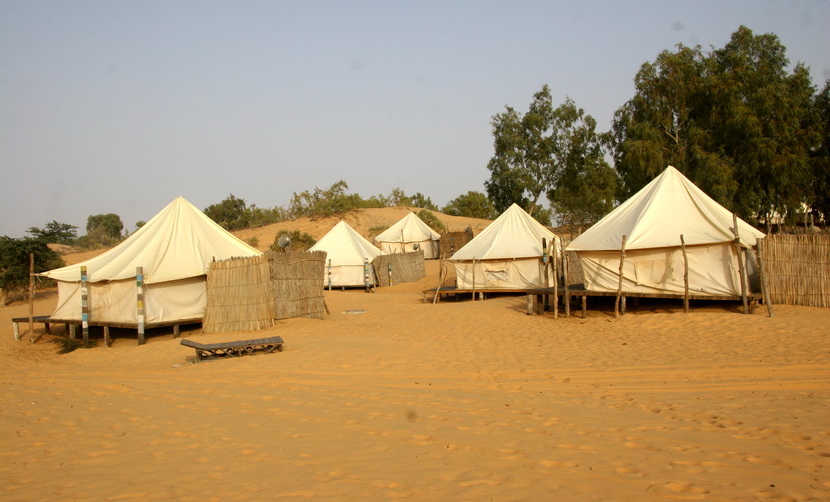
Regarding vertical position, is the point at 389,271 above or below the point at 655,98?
below

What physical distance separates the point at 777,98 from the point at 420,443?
2416 centimetres

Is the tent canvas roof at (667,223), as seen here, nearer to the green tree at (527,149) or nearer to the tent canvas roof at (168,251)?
the tent canvas roof at (168,251)

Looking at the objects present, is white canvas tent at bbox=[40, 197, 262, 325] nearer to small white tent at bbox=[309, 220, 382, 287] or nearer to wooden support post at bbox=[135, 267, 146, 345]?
wooden support post at bbox=[135, 267, 146, 345]

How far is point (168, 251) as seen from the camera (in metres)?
13.9

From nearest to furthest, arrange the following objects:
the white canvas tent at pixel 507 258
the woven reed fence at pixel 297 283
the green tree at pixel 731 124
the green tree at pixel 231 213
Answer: the woven reed fence at pixel 297 283 → the white canvas tent at pixel 507 258 → the green tree at pixel 731 124 → the green tree at pixel 231 213

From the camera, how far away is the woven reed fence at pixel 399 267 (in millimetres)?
24969

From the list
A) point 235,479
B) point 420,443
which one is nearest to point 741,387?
point 420,443

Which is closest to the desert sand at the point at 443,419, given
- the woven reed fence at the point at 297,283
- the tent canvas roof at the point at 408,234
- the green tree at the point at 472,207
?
the woven reed fence at the point at 297,283

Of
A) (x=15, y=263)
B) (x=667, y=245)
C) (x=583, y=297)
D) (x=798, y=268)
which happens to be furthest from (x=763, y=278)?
(x=15, y=263)

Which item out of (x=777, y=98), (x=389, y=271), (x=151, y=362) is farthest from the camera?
(x=389, y=271)

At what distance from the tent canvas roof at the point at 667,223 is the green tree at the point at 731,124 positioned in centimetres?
844

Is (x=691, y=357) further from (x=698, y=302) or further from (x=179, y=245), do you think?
(x=179, y=245)

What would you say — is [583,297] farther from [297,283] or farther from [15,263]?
[15,263]

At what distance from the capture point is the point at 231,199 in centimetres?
5341
